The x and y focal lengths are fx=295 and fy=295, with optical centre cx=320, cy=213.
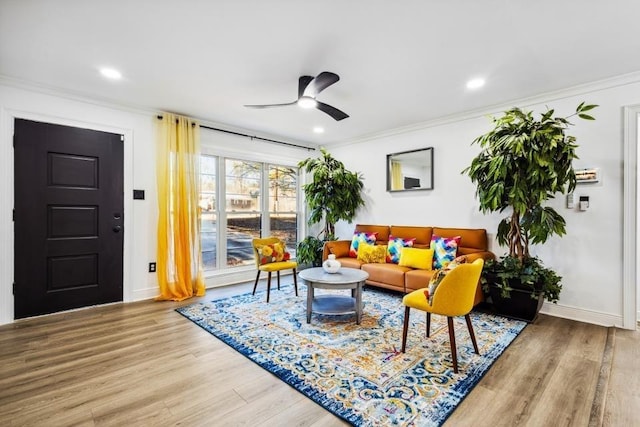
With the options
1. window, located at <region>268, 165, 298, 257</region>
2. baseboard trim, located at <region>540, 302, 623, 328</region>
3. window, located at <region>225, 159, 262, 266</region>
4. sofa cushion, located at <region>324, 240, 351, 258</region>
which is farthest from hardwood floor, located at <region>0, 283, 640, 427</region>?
window, located at <region>268, 165, 298, 257</region>

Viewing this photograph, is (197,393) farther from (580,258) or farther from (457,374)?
(580,258)

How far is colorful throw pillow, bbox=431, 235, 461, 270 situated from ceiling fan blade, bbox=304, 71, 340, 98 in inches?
95.9

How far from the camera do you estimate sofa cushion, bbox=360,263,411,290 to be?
12.1ft

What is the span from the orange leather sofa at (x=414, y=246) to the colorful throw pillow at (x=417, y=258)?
8 cm

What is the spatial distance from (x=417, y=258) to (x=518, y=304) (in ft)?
3.79

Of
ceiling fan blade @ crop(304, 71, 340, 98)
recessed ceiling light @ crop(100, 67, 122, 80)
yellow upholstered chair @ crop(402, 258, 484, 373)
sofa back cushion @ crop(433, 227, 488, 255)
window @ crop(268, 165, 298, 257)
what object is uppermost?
recessed ceiling light @ crop(100, 67, 122, 80)

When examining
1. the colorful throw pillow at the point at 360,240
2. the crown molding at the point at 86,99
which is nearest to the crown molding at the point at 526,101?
the colorful throw pillow at the point at 360,240

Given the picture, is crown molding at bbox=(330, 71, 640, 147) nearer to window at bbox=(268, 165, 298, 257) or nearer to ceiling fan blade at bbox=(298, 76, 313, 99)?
window at bbox=(268, 165, 298, 257)

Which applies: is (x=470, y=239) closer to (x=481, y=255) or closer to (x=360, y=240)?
(x=481, y=255)

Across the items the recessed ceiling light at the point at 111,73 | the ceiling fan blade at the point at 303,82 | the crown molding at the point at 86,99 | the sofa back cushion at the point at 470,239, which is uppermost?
the recessed ceiling light at the point at 111,73

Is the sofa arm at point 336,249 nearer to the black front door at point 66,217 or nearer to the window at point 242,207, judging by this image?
the window at point 242,207

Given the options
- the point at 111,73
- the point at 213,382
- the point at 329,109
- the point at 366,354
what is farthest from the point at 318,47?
the point at 213,382

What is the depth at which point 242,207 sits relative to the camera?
16.5 feet

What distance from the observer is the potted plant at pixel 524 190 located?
2.84m
